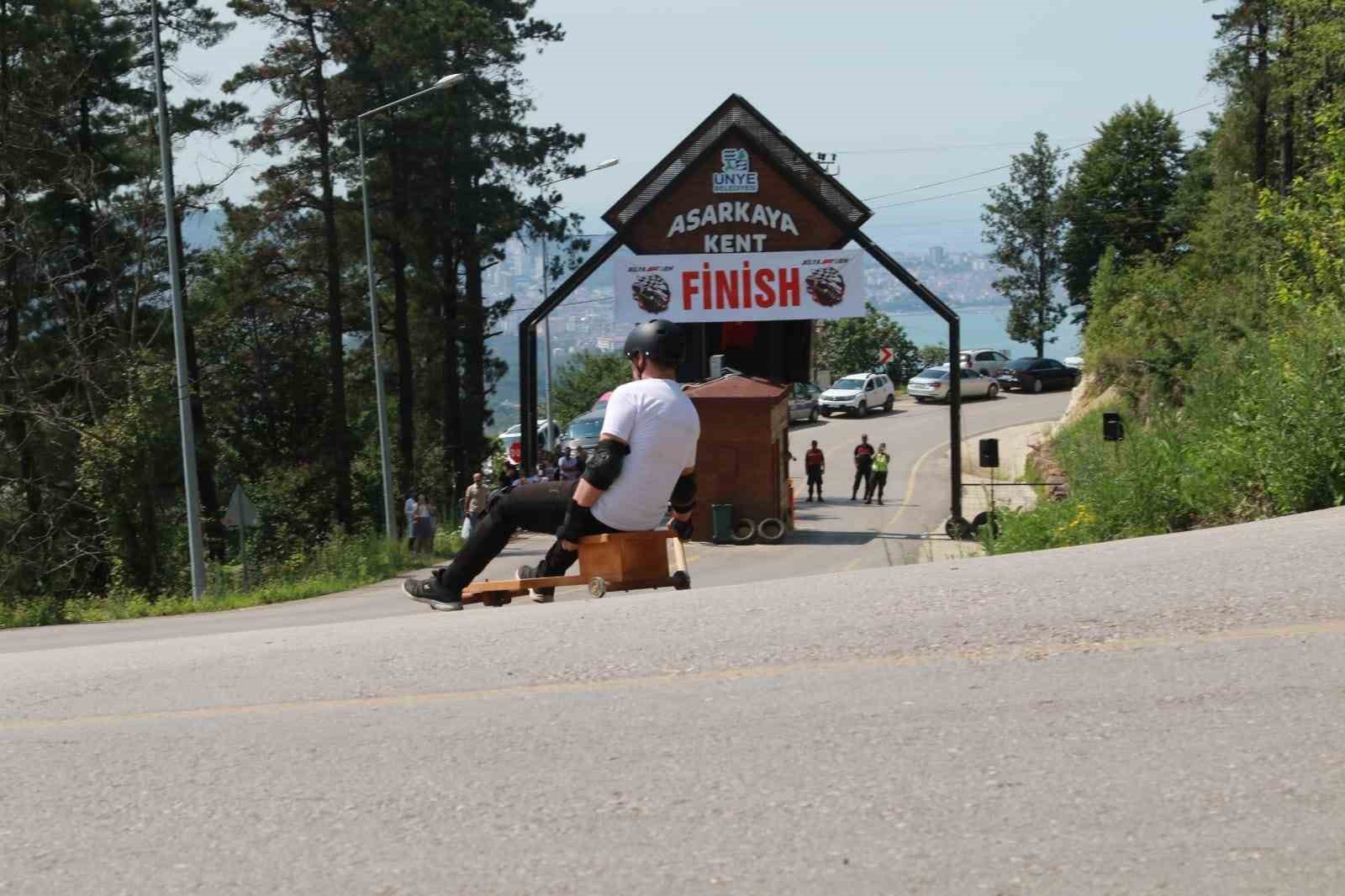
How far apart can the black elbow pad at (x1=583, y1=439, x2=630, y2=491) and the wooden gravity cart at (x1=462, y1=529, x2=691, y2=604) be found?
0.40 metres

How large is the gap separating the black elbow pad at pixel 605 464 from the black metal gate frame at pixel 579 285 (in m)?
24.0

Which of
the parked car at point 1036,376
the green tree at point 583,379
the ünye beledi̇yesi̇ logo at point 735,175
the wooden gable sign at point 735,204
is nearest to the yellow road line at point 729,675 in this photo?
the wooden gable sign at point 735,204

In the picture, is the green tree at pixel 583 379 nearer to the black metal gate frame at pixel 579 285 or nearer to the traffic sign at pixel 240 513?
the black metal gate frame at pixel 579 285

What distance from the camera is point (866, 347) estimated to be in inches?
3516

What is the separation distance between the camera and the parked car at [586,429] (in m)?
39.7

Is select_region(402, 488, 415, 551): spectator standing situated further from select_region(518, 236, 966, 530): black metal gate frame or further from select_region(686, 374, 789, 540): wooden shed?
select_region(686, 374, 789, 540): wooden shed

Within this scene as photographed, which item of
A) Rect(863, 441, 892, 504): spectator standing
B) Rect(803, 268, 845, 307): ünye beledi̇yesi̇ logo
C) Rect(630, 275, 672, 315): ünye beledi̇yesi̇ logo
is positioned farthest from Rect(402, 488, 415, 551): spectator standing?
Rect(863, 441, 892, 504): spectator standing

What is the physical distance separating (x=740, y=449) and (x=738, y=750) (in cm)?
2590

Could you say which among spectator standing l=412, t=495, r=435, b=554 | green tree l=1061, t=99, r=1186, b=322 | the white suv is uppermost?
green tree l=1061, t=99, r=1186, b=322

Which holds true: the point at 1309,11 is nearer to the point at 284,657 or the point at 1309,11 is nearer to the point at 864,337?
the point at 284,657

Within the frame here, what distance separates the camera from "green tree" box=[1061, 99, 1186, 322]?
276 ft

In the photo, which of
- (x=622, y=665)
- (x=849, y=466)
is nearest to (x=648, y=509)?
(x=622, y=665)

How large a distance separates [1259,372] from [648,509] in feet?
25.0

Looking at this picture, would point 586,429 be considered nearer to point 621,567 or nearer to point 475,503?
point 475,503
